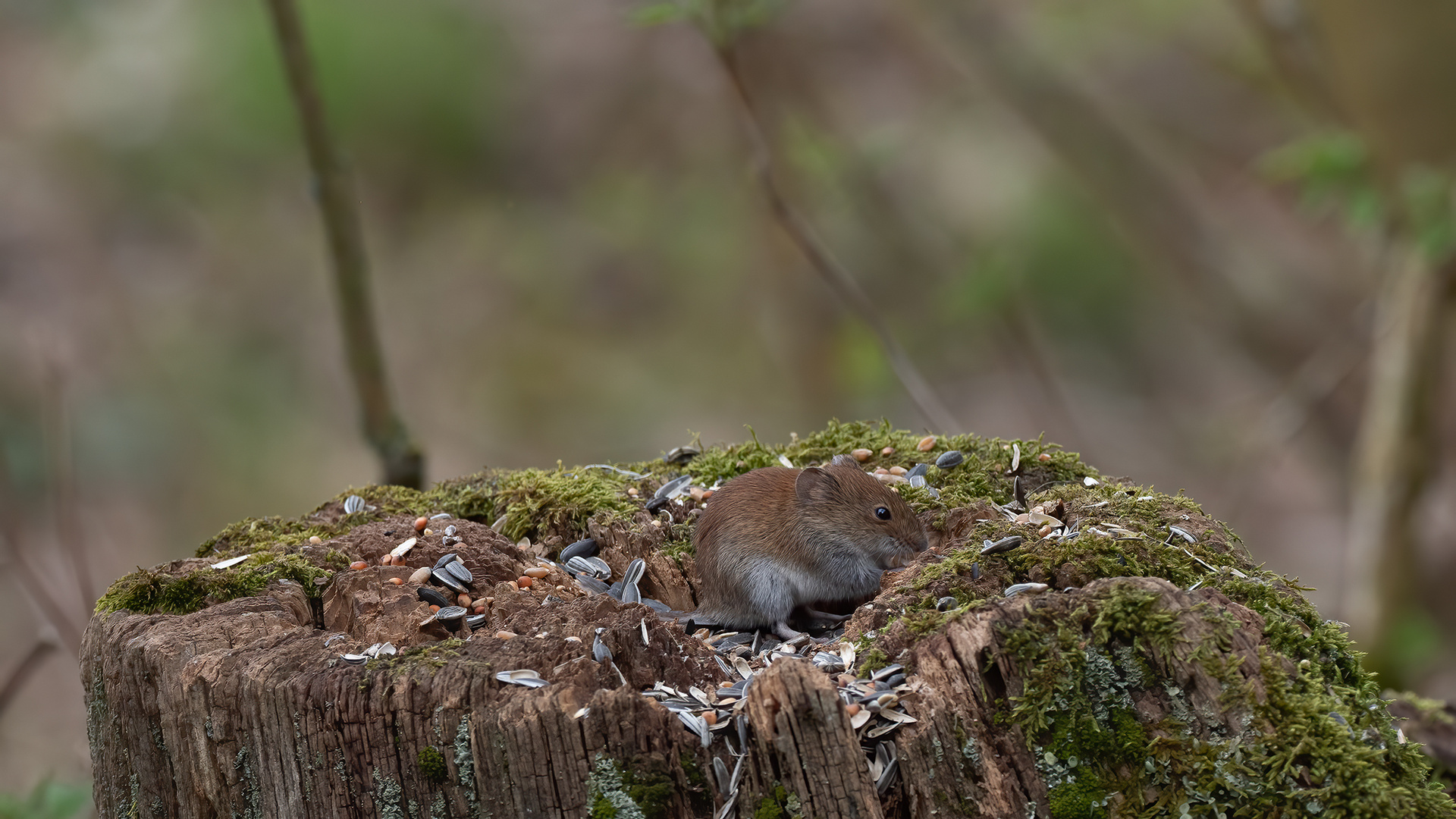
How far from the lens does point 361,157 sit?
39.5ft

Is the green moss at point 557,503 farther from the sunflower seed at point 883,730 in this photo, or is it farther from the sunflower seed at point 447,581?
the sunflower seed at point 883,730

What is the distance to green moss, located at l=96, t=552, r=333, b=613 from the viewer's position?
10.5 ft

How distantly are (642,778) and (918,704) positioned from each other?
2.15 feet

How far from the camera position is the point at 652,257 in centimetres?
1296

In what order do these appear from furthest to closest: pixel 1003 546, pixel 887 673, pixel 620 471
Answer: pixel 620 471, pixel 1003 546, pixel 887 673

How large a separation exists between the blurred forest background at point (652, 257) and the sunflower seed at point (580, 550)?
3.99 meters

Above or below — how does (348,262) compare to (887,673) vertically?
above

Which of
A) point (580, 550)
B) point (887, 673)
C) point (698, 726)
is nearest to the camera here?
point (698, 726)

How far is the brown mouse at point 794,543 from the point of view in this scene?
11.5 ft

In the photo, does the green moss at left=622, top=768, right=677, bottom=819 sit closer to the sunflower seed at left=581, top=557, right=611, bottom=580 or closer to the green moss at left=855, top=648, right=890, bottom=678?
the green moss at left=855, top=648, right=890, bottom=678

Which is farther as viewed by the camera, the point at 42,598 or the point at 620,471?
the point at 42,598

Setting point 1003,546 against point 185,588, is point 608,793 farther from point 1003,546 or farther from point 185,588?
point 185,588

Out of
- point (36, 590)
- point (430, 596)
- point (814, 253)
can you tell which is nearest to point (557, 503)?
point (430, 596)

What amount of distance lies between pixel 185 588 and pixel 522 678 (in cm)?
139
